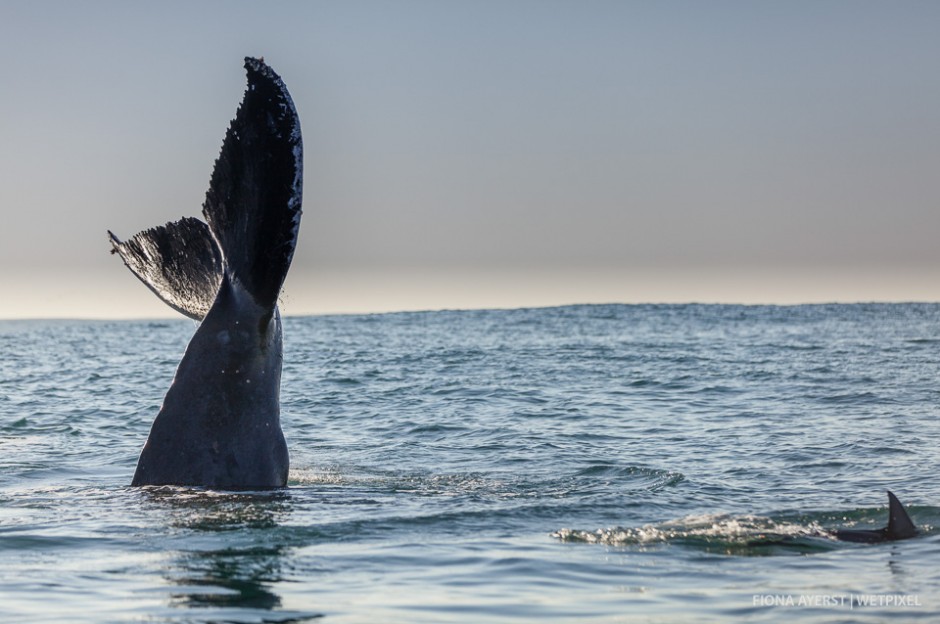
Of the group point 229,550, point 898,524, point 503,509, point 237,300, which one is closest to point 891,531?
point 898,524

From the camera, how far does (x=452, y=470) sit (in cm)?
1226

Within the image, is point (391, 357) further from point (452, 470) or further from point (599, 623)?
point (599, 623)

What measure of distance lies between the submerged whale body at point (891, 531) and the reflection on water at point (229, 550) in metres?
3.75

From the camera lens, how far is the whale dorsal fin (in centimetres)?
816

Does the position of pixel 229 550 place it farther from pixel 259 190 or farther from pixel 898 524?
pixel 898 524

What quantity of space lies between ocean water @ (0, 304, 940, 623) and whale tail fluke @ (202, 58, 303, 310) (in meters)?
1.85

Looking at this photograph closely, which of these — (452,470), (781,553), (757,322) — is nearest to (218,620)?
(781,553)

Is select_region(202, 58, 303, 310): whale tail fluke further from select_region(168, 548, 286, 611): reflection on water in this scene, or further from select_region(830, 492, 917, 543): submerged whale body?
select_region(830, 492, 917, 543): submerged whale body

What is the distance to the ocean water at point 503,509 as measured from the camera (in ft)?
21.3

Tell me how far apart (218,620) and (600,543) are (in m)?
3.00

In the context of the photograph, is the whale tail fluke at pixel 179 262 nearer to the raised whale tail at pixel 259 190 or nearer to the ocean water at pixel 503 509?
the raised whale tail at pixel 259 190

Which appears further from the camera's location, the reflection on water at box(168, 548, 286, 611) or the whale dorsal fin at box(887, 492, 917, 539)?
the whale dorsal fin at box(887, 492, 917, 539)

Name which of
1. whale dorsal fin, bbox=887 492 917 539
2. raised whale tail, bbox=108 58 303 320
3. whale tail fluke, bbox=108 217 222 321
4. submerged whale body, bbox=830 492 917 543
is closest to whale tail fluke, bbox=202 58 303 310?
raised whale tail, bbox=108 58 303 320

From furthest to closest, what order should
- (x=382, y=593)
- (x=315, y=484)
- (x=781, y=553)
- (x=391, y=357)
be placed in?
(x=391, y=357), (x=315, y=484), (x=781, y=553), (x=382, y=593)
